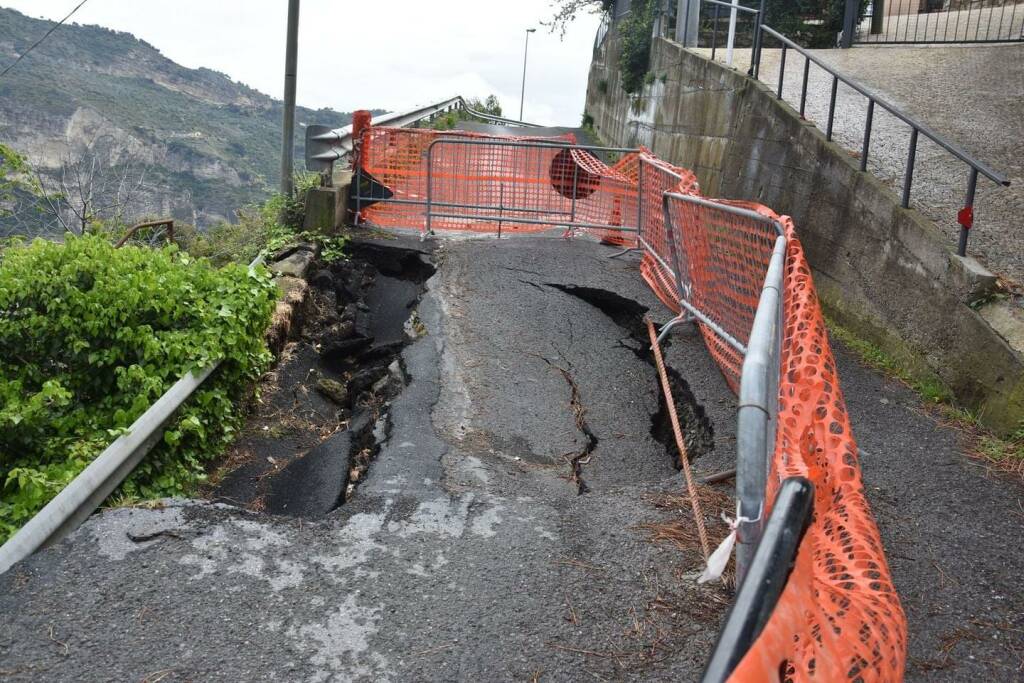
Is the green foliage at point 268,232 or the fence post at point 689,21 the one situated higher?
the fence post at point 689,21

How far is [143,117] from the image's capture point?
5353cm

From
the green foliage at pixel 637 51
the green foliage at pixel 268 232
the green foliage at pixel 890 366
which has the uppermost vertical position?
the green foliage at pixel 637 51

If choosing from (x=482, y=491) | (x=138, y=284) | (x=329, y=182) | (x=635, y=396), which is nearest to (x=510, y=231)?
(x=329, y=182)

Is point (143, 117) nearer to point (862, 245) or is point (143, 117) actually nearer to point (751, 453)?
point (862, 245)

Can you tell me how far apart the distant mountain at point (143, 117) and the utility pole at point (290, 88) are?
43.8 feet

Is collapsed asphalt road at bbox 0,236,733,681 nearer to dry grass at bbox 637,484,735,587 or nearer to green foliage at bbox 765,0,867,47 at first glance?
dry grass at bbox 637,484,735,587

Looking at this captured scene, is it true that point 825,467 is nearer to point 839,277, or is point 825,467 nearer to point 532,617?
point 532,617

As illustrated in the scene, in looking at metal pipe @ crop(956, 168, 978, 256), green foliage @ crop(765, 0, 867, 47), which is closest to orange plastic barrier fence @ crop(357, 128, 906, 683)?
metal pipe @ crop(956, 168, 978, 256)

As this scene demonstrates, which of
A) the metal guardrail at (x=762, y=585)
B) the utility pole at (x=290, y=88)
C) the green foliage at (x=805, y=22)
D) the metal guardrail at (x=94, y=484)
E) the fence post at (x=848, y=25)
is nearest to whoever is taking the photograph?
the metal guardrail at (x=762, y=585)

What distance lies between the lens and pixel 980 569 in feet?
13.8

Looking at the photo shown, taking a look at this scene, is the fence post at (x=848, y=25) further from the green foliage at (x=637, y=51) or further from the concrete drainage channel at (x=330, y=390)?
the concrete drainage channel at (x=330, y=390)

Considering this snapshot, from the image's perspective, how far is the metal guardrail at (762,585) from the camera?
1327mm

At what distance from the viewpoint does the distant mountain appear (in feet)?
110

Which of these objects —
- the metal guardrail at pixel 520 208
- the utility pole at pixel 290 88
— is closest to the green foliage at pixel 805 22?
the metal guardrail at pixel 520 208
